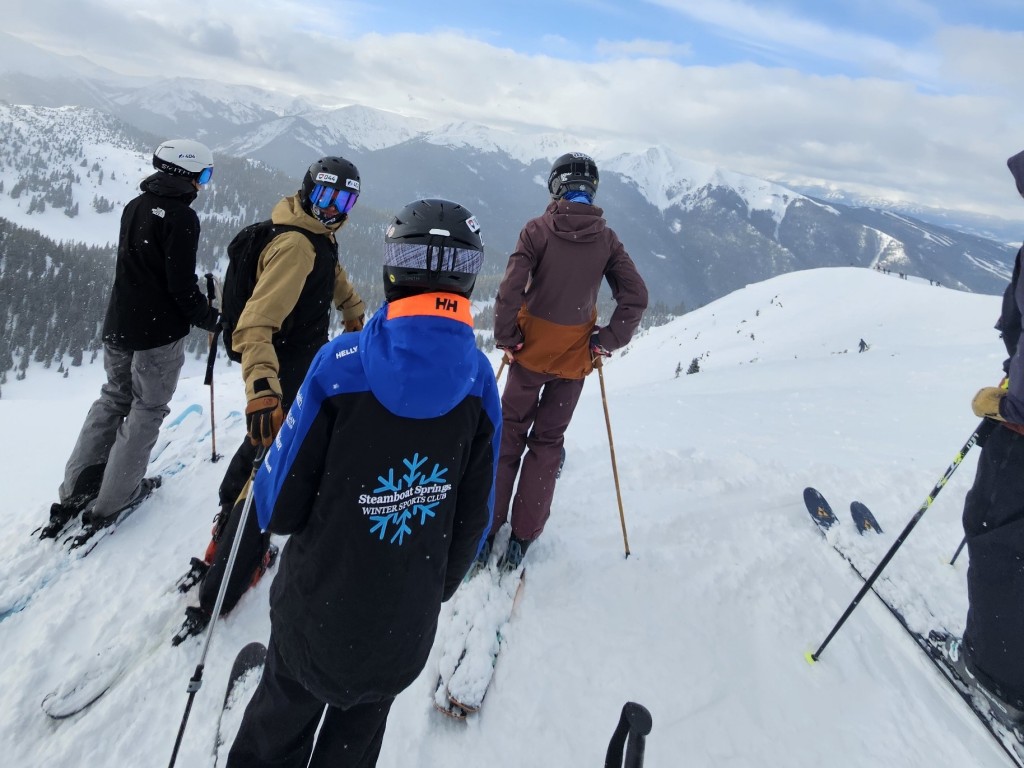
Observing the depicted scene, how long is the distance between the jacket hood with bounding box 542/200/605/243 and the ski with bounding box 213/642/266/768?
3.50 metres

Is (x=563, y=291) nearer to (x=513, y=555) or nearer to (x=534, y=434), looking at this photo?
(x=534, y=434)

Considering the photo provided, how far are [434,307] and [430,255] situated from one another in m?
0.26

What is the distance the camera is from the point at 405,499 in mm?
2184

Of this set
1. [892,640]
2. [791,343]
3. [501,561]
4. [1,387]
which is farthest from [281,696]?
[1,387]

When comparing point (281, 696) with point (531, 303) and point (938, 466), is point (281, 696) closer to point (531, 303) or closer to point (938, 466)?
point (531, 303)

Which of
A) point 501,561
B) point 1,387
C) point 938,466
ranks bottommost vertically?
point 1,387

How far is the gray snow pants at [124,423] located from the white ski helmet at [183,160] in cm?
133

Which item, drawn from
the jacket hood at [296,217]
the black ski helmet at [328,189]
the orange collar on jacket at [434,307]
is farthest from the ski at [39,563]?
the orange collar on jacket at [434,307]

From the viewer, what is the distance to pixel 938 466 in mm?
6344

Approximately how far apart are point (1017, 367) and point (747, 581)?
2.41m

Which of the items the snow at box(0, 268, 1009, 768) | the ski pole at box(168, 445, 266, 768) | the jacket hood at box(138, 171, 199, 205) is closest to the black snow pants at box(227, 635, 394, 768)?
the ski pole at box(168, 445, 266, 768)

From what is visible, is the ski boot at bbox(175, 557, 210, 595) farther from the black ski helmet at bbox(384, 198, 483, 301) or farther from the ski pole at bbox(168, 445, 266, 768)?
the black ski helmet at bbox(384, 198, 483, 301)

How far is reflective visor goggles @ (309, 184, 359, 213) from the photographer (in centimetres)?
368

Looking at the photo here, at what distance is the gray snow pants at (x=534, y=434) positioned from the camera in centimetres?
436
